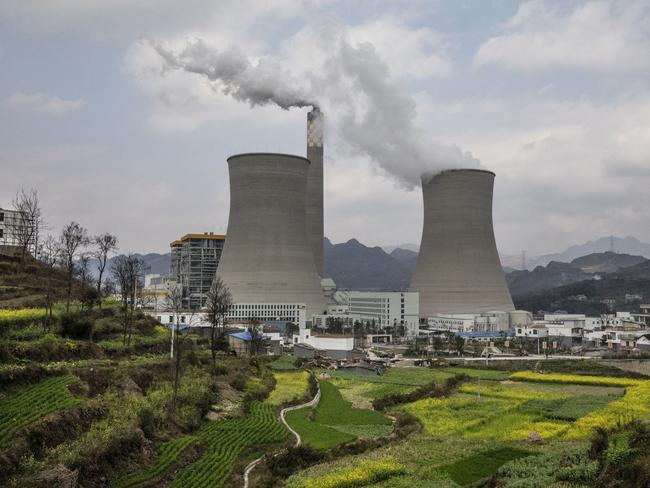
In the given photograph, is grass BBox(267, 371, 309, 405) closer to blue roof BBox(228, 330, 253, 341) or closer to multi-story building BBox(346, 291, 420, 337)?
blue roof BBox(228, 330, 253, 341)

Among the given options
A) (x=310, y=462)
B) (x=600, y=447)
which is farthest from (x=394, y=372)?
(x=600, y=447)

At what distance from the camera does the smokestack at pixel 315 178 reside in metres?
50.7

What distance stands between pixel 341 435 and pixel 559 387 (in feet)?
38.9

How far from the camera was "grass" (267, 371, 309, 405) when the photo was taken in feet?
57.7

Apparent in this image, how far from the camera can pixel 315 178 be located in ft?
167

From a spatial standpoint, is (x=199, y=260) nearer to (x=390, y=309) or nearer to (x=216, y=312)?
(x=390, y=309)

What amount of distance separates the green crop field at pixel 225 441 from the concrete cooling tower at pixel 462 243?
22.8 meters

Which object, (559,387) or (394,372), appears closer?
(559,387)

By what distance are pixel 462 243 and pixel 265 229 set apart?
10.8 m

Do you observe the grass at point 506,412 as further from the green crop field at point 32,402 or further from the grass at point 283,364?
the green crop field at point 32,402

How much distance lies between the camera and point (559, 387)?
2270 centimetres

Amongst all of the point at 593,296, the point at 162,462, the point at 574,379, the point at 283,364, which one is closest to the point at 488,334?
the point at 574,379

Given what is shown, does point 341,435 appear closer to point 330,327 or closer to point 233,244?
point 233,244

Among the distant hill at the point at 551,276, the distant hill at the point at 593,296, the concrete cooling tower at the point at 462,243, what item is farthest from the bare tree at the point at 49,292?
the distant hill at the point at 551,276
